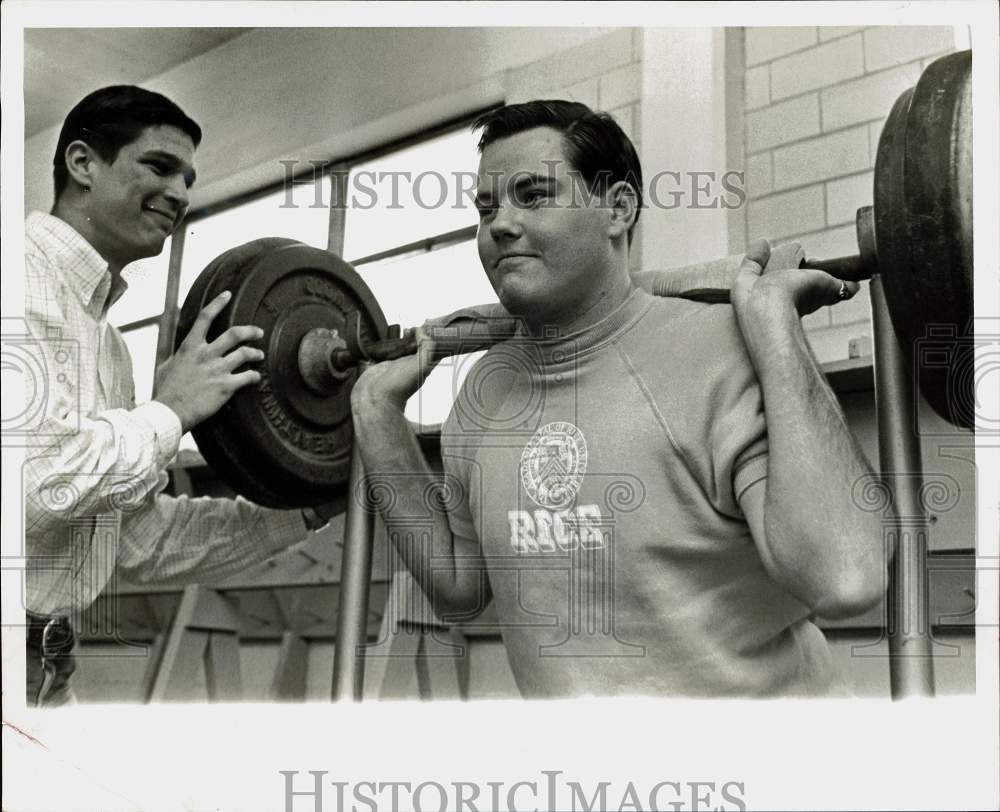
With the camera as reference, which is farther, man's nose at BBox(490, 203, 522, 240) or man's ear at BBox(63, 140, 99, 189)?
man's ear at BBox(63, 140, 99, 189)

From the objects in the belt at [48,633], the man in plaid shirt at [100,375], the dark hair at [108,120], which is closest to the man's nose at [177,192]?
the man in plaid shirt at [100,375]

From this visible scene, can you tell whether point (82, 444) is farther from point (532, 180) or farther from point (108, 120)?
point (532, 180)

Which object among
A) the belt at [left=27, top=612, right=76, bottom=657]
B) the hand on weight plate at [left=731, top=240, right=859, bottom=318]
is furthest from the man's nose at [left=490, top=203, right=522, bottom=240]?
the belt at [left=27, top=612, right=76, bottom=657]

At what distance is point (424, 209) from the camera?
7.78ft

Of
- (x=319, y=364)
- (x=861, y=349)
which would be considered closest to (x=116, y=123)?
(x=319, y=364)

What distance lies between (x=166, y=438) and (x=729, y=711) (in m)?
1.15

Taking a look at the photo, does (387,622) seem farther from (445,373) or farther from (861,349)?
(861,349)

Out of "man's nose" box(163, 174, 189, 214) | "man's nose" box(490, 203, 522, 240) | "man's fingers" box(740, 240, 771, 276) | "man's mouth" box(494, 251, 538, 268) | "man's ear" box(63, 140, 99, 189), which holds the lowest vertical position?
"man's fingers" box(740, 240, 771, 276)

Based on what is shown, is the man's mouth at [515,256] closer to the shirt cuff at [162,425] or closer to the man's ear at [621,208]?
the man's ear at [621,208]

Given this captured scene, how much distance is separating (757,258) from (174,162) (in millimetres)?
1178

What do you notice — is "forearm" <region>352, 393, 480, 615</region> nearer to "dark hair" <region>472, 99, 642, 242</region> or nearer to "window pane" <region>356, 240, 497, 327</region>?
"window pane" <region>356, 240, 497, 327</region>

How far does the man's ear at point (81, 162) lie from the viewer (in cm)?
237

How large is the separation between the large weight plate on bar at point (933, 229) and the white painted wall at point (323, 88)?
0.68m

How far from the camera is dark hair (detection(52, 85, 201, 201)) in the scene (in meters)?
2.36
